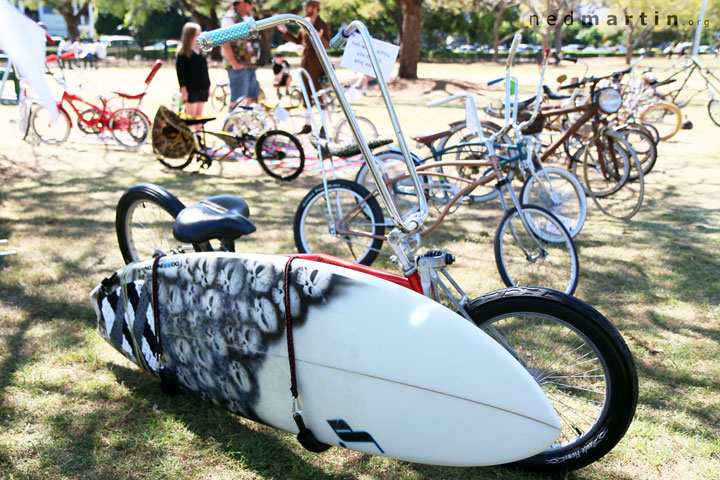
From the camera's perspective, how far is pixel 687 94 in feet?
57.5

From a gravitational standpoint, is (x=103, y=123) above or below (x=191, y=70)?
below

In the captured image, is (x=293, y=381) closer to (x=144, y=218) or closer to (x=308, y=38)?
(x=144, y=218)

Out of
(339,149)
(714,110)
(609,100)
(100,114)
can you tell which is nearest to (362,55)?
(339,149)

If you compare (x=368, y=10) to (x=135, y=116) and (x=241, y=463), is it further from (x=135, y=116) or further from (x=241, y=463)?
(x=241, y=463)

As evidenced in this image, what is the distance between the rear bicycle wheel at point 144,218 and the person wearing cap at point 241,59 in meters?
4.62

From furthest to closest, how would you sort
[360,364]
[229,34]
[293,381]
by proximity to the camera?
[293,381] < [360,364] < [229,34]

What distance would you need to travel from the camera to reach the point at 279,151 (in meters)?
7.37

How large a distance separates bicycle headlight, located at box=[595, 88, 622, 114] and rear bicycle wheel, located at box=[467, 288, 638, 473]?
3.48 metres

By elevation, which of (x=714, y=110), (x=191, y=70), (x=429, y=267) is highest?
(x=191, y=70)

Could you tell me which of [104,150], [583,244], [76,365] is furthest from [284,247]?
[104,150]

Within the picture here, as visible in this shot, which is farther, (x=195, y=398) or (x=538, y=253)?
(x=538, y=253)

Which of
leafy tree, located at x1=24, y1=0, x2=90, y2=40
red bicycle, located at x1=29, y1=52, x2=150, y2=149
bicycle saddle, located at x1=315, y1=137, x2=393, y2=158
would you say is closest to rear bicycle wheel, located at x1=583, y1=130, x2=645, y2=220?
bicycle saddle, located at x1=315, y1=137, x2=393, y2=158

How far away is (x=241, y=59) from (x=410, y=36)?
10660 millimetres

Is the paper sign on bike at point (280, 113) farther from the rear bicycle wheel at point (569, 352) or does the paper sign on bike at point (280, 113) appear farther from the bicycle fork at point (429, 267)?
the rear bicycle wheel at point (569, 352)
